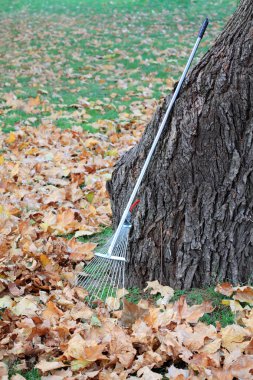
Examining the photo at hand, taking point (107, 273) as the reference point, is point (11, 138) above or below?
above

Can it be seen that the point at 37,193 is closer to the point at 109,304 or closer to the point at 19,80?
the point at 109,304

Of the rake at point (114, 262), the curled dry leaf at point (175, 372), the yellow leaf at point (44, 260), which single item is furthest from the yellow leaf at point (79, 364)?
the yellow leaf at point (44, 260)

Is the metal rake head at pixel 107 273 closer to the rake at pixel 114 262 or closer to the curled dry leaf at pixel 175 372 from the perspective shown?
the rake at pixel 114 262

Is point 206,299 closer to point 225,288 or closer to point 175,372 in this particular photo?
point 225,288

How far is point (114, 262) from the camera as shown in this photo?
3.21m

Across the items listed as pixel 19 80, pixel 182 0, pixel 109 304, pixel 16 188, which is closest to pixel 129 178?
pixel 109 304

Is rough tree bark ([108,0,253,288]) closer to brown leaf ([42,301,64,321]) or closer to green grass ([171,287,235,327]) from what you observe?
green grass ([171,287,235,327])

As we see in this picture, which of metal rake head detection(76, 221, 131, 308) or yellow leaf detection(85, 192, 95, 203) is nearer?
metal rake head detection(76, 221, 131, 308)

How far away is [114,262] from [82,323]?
0.50 metres

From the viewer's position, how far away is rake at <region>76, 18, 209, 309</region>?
9.88ft

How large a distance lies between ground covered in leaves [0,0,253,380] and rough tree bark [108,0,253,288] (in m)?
0.16

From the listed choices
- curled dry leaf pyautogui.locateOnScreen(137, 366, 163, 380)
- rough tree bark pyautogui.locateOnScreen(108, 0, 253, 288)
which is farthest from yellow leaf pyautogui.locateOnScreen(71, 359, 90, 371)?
rough tree bark pyautogui.locateOnScreen(108, 0, 253, 288)

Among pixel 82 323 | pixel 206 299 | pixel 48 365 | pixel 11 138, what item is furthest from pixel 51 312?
pixel 11 138

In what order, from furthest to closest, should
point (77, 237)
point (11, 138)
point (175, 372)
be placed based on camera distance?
point (11, 138)
point (77, 237)
point (175, 372)
